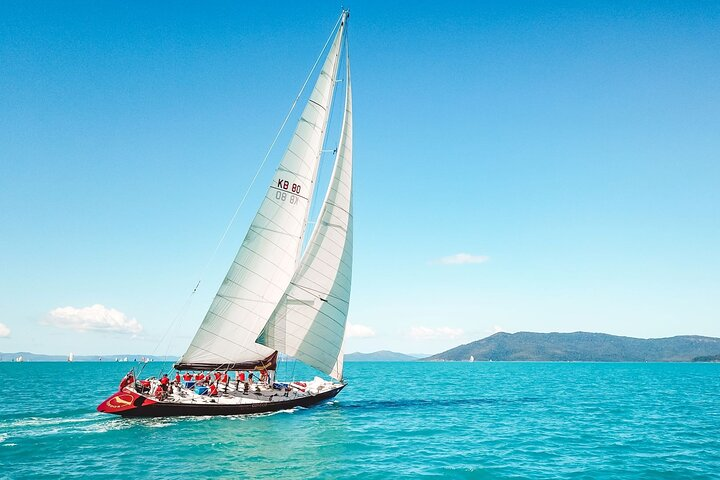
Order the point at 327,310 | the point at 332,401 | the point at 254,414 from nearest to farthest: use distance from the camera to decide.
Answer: the point at 254,414 < the point at 327,310 < the point at 332,401

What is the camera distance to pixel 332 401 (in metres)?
36.5

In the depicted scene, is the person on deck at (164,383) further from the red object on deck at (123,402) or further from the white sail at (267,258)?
the white sail at (267,258)

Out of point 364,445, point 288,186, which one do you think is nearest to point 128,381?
point 364,445

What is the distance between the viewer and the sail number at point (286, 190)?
27944 mm

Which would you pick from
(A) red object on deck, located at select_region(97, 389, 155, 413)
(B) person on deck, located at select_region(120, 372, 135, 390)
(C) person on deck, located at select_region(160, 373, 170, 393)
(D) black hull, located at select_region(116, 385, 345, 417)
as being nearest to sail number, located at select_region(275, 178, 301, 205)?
(C) person on deck, located at select_region(160, 373, 170, 393)

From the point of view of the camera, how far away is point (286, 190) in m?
→ 28.1

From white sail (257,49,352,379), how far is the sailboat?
0.20ft

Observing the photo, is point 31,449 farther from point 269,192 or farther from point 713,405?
point 713,405

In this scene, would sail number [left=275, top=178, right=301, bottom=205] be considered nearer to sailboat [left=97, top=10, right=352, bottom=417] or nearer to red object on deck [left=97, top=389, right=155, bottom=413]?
sailboat [left=97, top=10, right=352, bottom=417]

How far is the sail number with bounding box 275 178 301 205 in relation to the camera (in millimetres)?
27944

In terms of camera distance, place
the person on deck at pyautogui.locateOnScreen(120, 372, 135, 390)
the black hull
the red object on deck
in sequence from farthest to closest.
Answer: the person on deck at pyautogui.locateOnScreen(120, 372, 135, 390)
the black hull
the red object on deck

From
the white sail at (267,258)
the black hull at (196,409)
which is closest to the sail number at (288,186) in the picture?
the white sail at (267,258)

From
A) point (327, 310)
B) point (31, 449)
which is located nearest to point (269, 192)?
point (327, 310)

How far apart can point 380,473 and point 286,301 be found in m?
13.2
